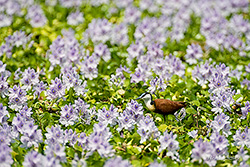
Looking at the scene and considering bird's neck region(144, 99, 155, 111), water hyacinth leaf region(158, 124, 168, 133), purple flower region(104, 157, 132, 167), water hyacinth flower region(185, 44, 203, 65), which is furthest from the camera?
water hyacinth flower region(185, 44, 203, 65)

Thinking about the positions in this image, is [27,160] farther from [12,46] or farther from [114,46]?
[114,46]

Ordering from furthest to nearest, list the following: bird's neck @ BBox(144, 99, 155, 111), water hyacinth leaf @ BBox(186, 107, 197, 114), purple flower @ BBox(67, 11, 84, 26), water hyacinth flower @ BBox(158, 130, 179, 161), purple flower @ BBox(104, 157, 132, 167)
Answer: purple flower @ BBox(67, 11, 84, 26)
bird's neck @ BBox(144, 99, 155, 111)
water hyacinth leaf @ BBox(186, 107, 197, 114)
water hyacinth flower @ BBox(158, 130, 179, 161)
purple flower @ BBox(104, 157, 132, 167)

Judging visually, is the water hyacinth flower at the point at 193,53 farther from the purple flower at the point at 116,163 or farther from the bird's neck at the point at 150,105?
the purple flower at the point at 116,163

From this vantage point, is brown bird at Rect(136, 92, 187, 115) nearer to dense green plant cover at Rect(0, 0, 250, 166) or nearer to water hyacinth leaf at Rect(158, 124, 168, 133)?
dense green plant cover at Rect(0, 0, 250, 166)

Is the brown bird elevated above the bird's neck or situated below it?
below

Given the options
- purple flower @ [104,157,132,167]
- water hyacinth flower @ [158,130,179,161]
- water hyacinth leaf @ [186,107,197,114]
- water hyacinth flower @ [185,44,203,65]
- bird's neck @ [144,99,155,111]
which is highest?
water hyacinth flower @ [185,44,203,65]

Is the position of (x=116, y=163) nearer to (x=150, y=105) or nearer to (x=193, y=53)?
(x=150, y=105)

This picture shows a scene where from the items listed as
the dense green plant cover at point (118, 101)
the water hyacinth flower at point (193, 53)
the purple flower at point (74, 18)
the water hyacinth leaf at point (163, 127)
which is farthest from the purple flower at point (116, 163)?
the purple flower at point (74, 18)

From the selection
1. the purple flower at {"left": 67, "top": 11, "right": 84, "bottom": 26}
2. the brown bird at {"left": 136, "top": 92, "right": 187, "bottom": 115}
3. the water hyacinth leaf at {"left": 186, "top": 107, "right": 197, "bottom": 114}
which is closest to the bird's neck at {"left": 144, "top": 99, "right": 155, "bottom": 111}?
the brown bird at {"left": 136, "top": 92, "right": 187, "bottom": 115}

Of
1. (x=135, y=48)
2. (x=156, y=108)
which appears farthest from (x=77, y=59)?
(x=156, y=108)

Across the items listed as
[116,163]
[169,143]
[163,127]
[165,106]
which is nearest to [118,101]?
[165,106]
